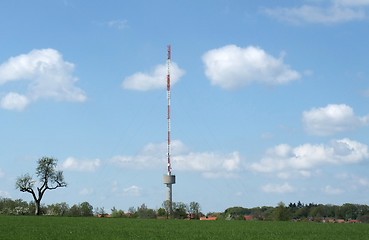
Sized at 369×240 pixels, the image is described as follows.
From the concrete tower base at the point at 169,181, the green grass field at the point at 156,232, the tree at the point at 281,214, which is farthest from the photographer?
the tree at the point at 281,214

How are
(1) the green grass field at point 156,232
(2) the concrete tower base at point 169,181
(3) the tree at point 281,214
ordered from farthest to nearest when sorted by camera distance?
(3) the tree at point 281,214
(2) the concrete tower base at point 169,181
(1) the green grass field at point 156,232

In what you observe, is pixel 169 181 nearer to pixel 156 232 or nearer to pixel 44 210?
pixel 44 210

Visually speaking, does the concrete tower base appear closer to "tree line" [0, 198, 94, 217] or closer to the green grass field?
"tree line" [0, 198, 94, 217]

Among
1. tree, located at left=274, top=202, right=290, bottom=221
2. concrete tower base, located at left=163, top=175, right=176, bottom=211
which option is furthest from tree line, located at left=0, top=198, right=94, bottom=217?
tree, located at left=274, top=202, right=290, bottom=221

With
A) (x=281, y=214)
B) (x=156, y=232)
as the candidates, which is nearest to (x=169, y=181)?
(x=281, y=214)

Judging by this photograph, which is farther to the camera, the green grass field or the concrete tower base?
the concrete tower base

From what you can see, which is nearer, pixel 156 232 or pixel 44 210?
pixel 156 232

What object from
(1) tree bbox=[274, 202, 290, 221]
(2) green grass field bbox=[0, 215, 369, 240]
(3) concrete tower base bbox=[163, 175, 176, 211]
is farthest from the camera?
(1) tree bbox=[274, 202, 290, 221]

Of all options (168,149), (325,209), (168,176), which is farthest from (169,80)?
(325,209)

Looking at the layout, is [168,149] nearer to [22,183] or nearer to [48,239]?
[22,183]

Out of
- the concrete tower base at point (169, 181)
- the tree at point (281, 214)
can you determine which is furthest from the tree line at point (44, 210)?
the tree at point (281, 214)

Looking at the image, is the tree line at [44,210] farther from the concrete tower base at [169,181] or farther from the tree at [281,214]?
the tree at [281,214]

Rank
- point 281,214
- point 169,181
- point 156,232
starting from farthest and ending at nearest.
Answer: point 281,214, point 169,181, point 156,232

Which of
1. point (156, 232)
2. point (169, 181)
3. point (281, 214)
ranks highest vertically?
point (169, 181)
